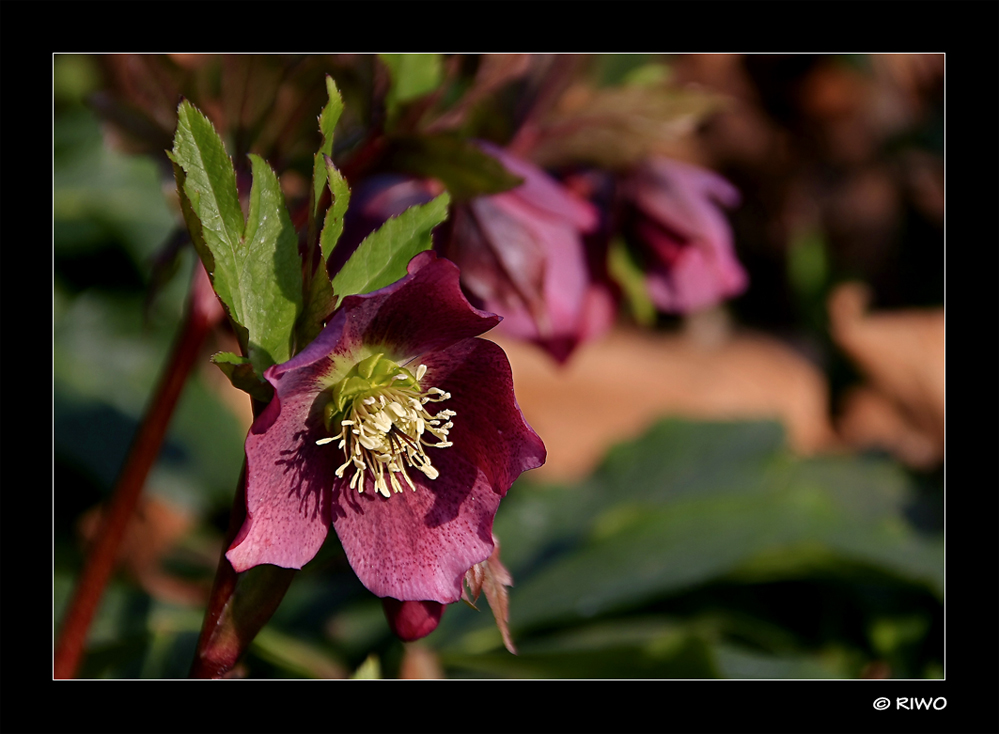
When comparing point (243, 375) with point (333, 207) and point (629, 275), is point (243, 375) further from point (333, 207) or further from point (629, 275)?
point (629, 275)

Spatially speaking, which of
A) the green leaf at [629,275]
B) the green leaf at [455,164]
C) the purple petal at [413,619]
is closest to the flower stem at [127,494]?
the green leaf at [455,164]

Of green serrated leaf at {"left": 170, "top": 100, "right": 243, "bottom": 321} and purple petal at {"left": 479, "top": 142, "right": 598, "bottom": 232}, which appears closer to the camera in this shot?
green serrated leaf at {"left": 170, "top": 100, "right": 243, "bottom": 321}

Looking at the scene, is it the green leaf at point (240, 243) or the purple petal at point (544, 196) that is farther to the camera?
the purple petal at point (544, 196)

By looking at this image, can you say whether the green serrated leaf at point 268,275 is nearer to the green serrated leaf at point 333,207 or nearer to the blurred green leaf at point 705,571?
the green serrated leaf at point 333,207

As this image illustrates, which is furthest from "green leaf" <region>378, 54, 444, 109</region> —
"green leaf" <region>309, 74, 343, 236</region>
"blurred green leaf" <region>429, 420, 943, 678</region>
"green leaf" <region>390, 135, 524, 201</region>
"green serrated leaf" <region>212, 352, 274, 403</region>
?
"blurred green leaf" <region>429, 420, 943, 678</region>

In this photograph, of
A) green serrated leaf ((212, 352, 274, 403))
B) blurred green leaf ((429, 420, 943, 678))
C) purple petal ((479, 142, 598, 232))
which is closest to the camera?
green serrated leaf ((212, 352, 274, 403))

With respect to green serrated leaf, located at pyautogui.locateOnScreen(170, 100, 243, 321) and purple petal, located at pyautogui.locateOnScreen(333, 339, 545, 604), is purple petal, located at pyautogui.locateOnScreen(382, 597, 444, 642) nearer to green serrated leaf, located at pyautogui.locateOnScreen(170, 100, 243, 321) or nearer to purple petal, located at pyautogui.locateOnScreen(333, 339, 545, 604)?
purple petal, located at pyautogui.locateOnScreen(333, 339, 545, 604)

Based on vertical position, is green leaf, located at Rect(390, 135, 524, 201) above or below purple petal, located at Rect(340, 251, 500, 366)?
above
